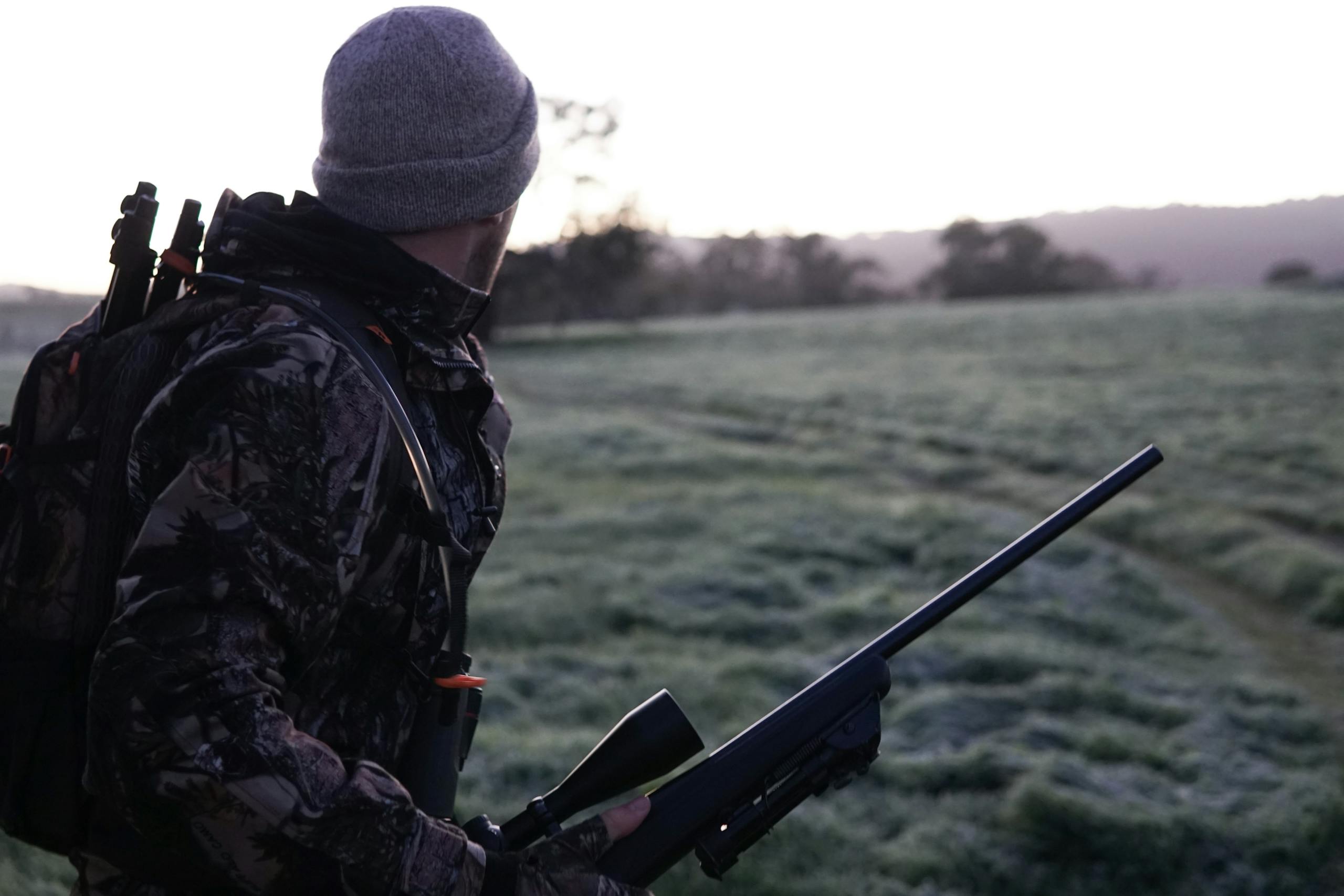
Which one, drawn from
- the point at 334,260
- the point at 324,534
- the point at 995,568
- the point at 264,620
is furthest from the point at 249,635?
the point at 995,568

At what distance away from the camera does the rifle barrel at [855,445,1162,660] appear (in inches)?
104

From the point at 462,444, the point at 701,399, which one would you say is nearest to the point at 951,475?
the point at 701,399

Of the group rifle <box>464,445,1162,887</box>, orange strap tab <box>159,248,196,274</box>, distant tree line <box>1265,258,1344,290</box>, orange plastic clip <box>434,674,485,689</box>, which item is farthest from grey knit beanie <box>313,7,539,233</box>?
distant tree line <box>1265,258,1344,290</box>

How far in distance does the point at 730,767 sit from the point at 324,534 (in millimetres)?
1060

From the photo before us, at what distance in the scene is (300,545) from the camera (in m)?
1.75

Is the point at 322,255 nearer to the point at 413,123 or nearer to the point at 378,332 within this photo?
the point at 378,332

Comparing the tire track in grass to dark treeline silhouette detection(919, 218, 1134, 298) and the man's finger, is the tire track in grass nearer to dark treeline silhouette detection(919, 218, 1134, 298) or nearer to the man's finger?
the man's finger

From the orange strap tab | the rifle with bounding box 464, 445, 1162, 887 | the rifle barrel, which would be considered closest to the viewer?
the orange strap tab

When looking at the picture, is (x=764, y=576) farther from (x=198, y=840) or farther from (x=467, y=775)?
(x=198, y=840)

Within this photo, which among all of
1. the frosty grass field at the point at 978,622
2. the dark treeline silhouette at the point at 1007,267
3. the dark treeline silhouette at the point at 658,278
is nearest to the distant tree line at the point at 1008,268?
the dark treeline silhouette at the point at 1007,267

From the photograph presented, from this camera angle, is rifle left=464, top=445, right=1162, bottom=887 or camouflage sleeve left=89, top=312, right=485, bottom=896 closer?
camouflage sleeve left=89, top=312, right=485, bottom=896

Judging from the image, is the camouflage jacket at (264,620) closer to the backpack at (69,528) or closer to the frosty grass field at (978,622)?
the backpack at (69,528)

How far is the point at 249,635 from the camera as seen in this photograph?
5.54ft

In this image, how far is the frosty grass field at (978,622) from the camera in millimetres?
5398
